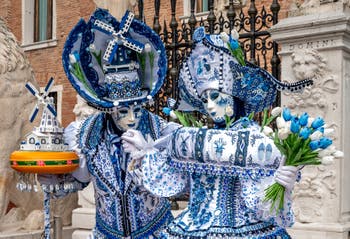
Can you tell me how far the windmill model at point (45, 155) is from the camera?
3918 mm

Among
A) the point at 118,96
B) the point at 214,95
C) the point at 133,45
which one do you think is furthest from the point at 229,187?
the point at 133,45

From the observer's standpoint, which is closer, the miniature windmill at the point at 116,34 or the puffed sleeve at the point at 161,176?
the puffed sleeve at the point at 161,176

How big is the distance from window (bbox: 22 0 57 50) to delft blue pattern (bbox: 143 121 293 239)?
13.2 meters

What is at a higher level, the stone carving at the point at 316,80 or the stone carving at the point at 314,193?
the stone carving at the point at 316,80

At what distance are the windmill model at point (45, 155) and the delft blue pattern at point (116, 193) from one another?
0.15m

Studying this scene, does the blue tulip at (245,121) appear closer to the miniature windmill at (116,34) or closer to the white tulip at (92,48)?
the miniature windmill at (116,34)

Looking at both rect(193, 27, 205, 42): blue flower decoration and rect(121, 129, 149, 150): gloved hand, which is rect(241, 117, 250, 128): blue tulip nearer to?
rect(193, 27, 205, 42): blue flower decoration

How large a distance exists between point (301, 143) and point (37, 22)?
48.1 feet

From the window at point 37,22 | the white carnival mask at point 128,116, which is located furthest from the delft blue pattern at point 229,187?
the window at point 37,22

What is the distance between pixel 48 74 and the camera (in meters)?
15.8

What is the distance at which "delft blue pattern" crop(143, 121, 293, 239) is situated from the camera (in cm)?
337

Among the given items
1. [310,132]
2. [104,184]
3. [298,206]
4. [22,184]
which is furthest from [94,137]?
[298,206]

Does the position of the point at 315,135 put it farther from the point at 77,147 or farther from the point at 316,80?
the point at 316,80

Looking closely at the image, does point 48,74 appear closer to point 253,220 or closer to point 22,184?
point 22,184
